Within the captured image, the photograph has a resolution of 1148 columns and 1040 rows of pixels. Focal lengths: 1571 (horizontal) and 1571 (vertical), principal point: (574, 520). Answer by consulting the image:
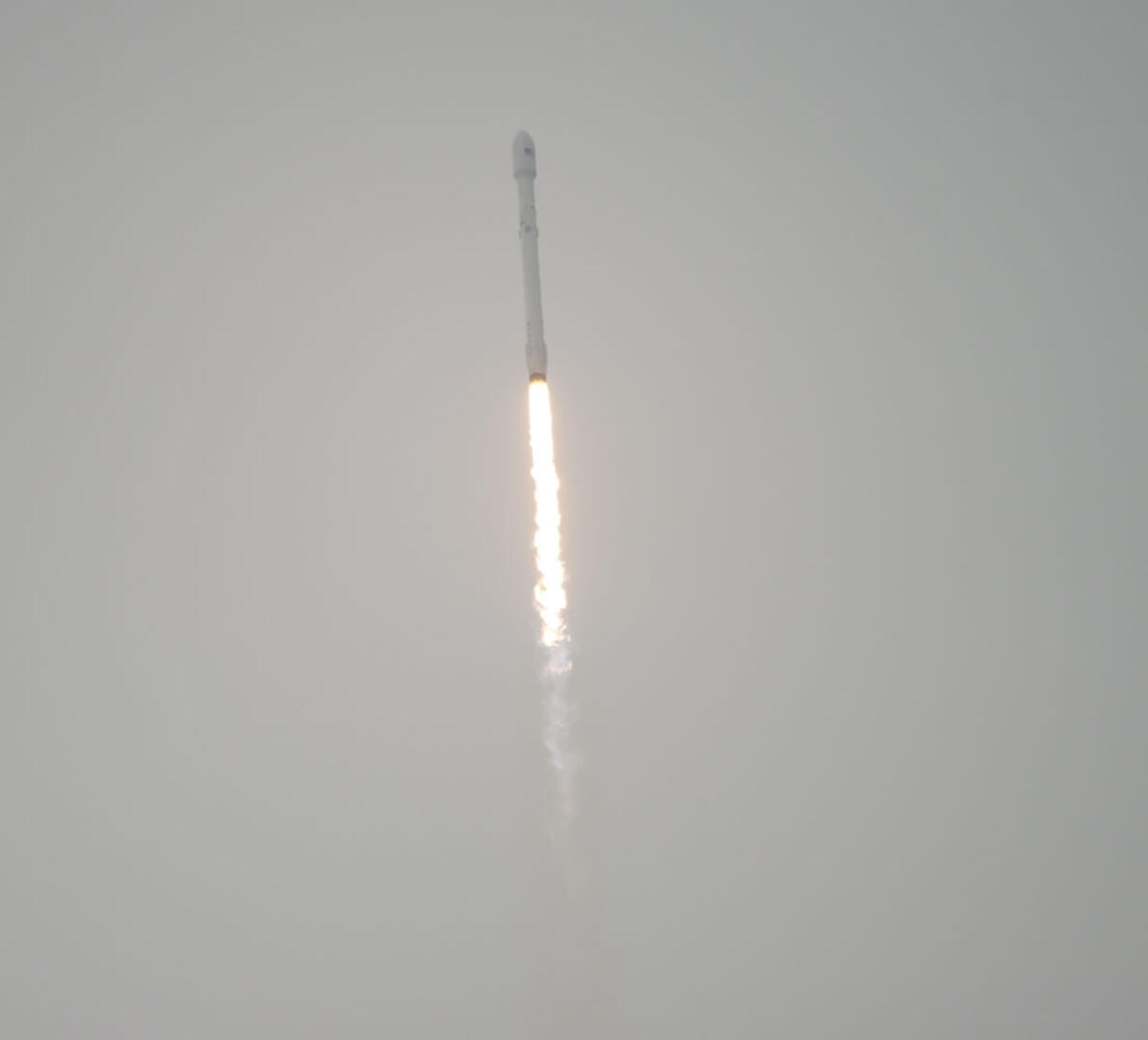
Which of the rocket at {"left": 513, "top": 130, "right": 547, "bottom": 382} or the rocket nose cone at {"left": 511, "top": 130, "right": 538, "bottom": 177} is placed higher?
the rocket nose cone at {"left": 511, "top": 130, "right": 538, "bottom": 177}

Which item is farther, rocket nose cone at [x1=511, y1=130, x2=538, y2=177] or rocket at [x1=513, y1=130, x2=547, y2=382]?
rocket nose cone at [x1=511, y1=130, x2=538, y2=177]

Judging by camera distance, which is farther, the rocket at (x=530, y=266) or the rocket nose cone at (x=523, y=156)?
the rocket nose cone at (x=523, y=156)

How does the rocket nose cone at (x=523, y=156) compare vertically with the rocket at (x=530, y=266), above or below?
above

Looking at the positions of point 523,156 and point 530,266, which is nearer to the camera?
point 530,266

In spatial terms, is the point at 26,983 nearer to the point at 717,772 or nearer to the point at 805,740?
the point at 717,772

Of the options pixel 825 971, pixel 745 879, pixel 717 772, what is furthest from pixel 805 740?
pixel 825 971
